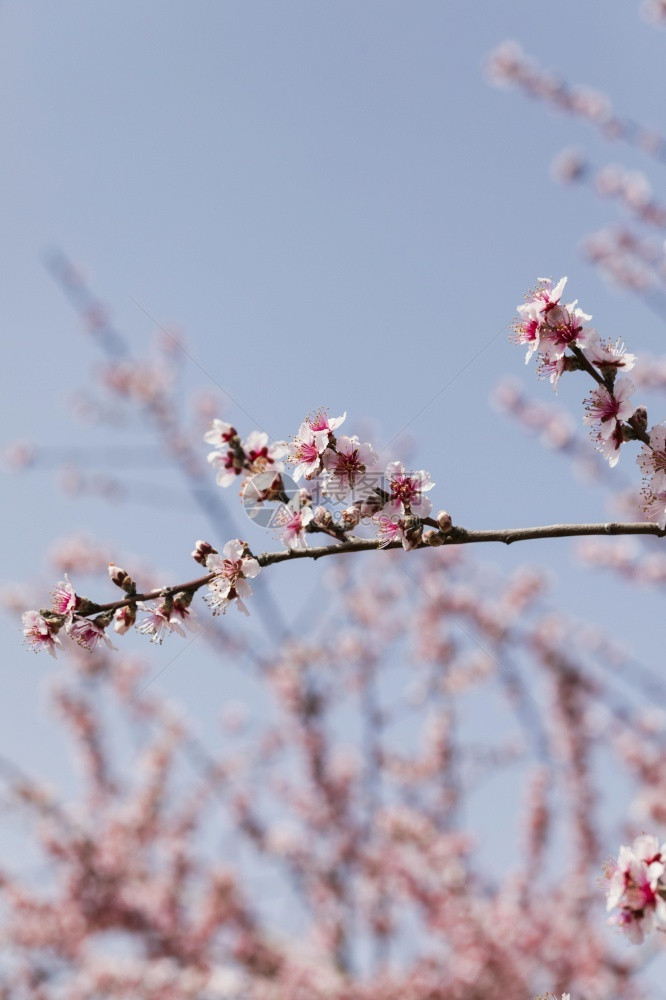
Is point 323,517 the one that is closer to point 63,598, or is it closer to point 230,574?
point 230,574

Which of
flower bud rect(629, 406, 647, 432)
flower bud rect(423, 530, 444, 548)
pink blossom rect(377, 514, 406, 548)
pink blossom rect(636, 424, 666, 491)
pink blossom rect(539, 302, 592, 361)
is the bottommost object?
pink blossom rect(636, 424, 666, 491)

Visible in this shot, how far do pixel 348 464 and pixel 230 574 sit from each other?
1.83 feet

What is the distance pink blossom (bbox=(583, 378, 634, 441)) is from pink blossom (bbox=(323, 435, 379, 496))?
2.42 ft

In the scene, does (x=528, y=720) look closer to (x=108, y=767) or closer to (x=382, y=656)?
(x=382, y=656)

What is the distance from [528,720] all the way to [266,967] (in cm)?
441

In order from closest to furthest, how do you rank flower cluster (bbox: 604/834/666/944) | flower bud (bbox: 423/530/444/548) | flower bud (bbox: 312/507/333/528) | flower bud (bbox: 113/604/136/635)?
flower cluster (bbox: 604/834/666/944)
flower bud (bbox: 423/530/444/548)
flower bud (bbox: 312/507/333/528)
flower bud (bbox: 113/604/136/635)

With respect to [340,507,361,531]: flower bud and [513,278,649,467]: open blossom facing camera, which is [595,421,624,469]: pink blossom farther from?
[340,507,361,531]: flower bud

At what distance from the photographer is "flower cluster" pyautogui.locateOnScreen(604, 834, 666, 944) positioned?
231cm

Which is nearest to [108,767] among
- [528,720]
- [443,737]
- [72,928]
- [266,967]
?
[72,928]

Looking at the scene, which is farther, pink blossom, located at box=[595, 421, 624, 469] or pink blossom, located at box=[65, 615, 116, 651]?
pink blossom, located at box=[65, 615, 116, 651]

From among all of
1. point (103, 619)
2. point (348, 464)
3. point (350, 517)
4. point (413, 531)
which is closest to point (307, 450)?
point (348, 464)

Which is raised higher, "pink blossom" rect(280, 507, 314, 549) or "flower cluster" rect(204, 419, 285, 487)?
"flower cluster" rect(204, 419, 285, 487)

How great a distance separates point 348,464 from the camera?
2672 mm

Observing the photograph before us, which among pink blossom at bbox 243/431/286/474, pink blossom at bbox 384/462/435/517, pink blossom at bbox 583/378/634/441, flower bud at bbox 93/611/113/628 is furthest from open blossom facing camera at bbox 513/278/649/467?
flower bud at bbox 93/611/113/628
